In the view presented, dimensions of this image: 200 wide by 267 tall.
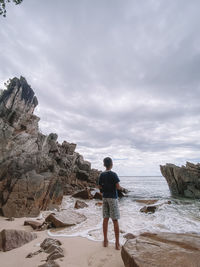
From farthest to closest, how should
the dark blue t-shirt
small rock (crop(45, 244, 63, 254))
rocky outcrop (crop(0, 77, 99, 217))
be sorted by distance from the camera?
rocky outcrop (crop(0, 77, 99, 217)) → the dark blue t-shirt → small rock (crop(45, 244, 63, 254))

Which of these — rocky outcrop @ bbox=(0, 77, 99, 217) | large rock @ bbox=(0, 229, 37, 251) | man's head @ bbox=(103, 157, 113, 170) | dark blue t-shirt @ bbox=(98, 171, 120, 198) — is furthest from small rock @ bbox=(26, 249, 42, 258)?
rocky outcrop @ bbox=(0, 77, 99, 217)

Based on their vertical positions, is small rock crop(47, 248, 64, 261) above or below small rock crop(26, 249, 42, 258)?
above

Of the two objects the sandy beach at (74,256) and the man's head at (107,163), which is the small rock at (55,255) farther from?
the man's head at (107,163)

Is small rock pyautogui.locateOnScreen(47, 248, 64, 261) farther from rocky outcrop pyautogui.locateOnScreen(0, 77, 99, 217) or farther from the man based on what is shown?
rocky outcrop pyautogui.locateOnScreen(0, 77, 99, 217)

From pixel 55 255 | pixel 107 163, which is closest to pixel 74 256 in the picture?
pixel 55 255

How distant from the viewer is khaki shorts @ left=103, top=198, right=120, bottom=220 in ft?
12.9

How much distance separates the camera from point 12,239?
382 centimetres

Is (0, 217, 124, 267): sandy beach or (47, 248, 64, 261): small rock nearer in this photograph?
(0, 217, 124, 267): sandy beach

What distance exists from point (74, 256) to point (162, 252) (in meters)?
2.14

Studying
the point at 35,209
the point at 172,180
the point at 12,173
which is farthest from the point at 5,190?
the point at 172,180

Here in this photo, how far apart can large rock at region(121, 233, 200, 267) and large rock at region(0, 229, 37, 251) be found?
3.04 m

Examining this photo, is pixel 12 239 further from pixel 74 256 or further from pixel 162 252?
pixel 162 252

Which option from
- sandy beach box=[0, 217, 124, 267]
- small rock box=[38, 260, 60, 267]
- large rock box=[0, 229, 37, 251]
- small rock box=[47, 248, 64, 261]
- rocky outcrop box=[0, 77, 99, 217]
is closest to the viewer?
small rock box=[38, 260, 60, 267]

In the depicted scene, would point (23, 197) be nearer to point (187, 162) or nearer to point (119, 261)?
point (119, 261)
